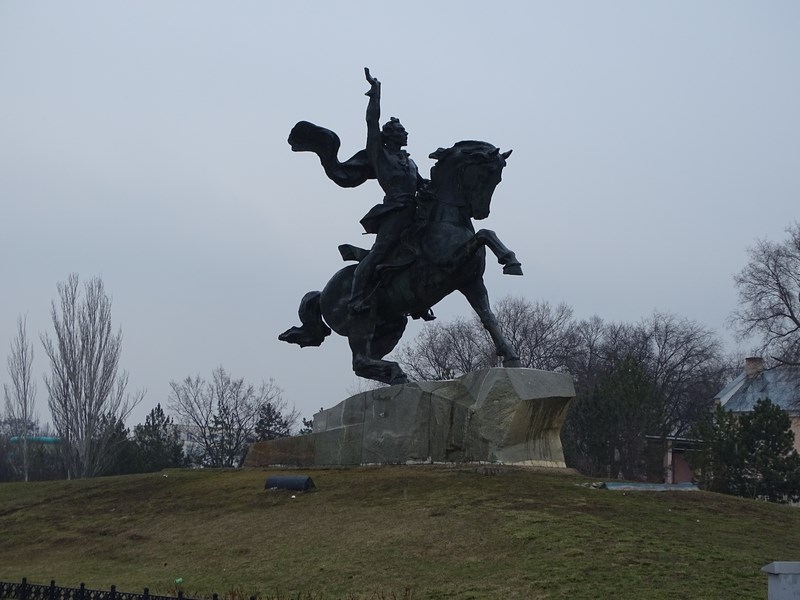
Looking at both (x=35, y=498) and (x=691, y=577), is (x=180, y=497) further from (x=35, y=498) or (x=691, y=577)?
(x=691, y=577)

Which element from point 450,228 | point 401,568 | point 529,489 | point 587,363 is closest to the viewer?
point 401,568

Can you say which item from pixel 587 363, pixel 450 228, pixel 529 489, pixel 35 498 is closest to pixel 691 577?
pixel 529 489

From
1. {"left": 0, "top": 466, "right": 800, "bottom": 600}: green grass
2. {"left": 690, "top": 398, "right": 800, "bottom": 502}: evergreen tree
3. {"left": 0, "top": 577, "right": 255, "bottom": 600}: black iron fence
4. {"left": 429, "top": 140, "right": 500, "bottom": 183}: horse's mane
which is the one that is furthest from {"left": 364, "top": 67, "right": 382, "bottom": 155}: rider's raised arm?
{"left": 690, "top": 398, "right": 800, "bottom": 502}: evergreen tree

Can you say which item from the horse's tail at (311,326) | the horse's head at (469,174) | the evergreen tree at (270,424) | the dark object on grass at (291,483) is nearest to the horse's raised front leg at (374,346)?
the horse's tail at (311,326)

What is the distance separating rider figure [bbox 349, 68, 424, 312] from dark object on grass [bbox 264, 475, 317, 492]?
8.84ft

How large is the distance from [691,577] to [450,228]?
22.3ft

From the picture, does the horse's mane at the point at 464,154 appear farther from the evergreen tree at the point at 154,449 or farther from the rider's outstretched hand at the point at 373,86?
the evergreen tree at the point at 154,449

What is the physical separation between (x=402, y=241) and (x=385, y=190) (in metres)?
0.84

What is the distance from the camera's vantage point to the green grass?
9180 mm

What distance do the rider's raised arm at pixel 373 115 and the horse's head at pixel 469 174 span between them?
0.98 meters

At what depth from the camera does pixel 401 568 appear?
388 inches

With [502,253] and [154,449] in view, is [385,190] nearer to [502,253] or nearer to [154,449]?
[502,253]

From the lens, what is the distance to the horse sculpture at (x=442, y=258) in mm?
14391

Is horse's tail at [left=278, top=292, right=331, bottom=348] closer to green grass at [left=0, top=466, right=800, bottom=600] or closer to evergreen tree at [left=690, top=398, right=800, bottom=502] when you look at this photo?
green grass at [left=0, top=466, right=800, bottom=600]
